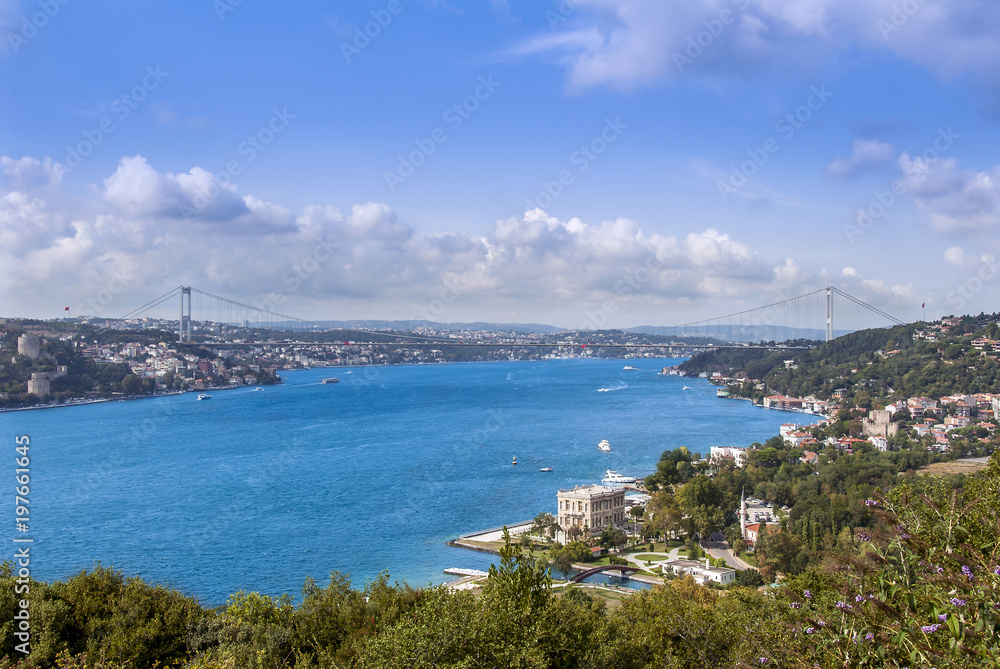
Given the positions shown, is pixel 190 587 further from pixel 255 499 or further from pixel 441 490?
pixel 441 490

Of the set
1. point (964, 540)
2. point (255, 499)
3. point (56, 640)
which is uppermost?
point (964, 540)

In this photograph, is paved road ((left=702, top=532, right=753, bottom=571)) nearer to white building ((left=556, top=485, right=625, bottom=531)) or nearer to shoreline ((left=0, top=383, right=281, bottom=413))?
white building ((left=556, top=485, right=625, bottom=531))

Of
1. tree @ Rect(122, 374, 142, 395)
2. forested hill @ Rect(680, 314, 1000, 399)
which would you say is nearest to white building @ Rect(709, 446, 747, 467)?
forested hill @ Rect(680, 314, 1000, 399)

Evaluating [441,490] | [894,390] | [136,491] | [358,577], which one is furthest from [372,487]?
[894,390]

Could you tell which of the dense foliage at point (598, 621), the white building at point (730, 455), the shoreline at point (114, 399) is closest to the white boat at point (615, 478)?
the white building at point (730, 455)

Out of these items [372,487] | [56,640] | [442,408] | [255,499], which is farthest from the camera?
[442,408]

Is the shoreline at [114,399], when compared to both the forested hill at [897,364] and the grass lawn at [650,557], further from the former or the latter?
→ the forested hill at [897,364]

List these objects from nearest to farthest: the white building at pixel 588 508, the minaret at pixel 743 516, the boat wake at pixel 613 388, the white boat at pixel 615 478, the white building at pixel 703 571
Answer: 1. the white building at pixel 703 571
2. the minaret at pixel 743 516
3. the white building at pixel 588 508
4. the white boat at pixel 615 478
5. the boat wake at pixel 613 388
